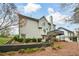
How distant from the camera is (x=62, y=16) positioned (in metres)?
1.67

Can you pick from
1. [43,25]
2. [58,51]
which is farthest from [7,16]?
[58,51]

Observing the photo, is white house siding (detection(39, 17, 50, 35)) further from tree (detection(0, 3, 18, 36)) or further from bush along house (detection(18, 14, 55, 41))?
tree (detection(0, 3, 18, 36))

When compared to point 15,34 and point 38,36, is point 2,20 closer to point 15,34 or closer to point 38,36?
point 15,34

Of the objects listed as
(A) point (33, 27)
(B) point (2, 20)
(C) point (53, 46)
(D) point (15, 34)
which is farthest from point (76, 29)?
(B) point (2, 20)

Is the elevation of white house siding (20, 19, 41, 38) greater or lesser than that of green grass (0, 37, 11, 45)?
greater

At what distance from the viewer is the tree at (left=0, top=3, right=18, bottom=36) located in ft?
5.45

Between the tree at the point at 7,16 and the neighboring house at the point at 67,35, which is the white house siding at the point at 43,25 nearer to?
the neighboring house at the point at 67,35

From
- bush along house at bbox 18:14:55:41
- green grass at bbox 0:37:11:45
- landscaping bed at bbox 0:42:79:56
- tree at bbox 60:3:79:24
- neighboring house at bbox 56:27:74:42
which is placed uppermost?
tree at bbox 60:3:79:24

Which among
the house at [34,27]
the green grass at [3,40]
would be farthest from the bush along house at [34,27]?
the green grass at [3,40]

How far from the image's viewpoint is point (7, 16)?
65.7 inches

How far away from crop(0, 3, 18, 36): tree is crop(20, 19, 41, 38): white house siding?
3.5 inches

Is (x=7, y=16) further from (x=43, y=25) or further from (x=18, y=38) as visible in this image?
(x=43, y=25)

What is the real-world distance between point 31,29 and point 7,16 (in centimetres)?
23

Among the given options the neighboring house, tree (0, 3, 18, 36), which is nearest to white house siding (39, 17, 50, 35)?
the neighboring house
